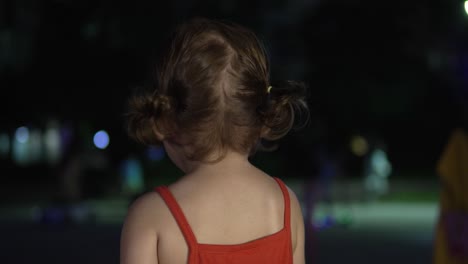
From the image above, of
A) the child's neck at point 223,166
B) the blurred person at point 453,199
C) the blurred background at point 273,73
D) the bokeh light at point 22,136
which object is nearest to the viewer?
the child's neck at point 223,166

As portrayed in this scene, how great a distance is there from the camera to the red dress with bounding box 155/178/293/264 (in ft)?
6.37

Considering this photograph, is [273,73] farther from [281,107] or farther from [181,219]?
[181,219]

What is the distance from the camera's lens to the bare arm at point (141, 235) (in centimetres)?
192

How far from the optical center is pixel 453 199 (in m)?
5.11

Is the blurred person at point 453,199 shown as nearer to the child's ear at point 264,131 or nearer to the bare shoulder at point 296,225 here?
the bare shoulder at point 296,225

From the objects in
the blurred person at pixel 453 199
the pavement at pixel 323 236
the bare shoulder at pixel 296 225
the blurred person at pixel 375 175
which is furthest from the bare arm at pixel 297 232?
the blurred person at pixel 375 175

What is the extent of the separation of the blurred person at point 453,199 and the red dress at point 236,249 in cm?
309

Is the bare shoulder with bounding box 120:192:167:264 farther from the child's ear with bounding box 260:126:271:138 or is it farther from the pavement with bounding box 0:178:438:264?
the pavement with bounding box 0:178:438:264

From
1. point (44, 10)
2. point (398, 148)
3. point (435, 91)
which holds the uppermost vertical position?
point (44, 10)

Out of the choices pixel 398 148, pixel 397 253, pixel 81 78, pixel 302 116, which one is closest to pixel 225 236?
pixel 302 116

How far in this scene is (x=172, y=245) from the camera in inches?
76.4

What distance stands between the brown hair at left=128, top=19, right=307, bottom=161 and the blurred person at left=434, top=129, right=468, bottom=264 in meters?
3.14

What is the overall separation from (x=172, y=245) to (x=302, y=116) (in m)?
0.62

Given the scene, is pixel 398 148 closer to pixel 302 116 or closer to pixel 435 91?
pixel 435 91
